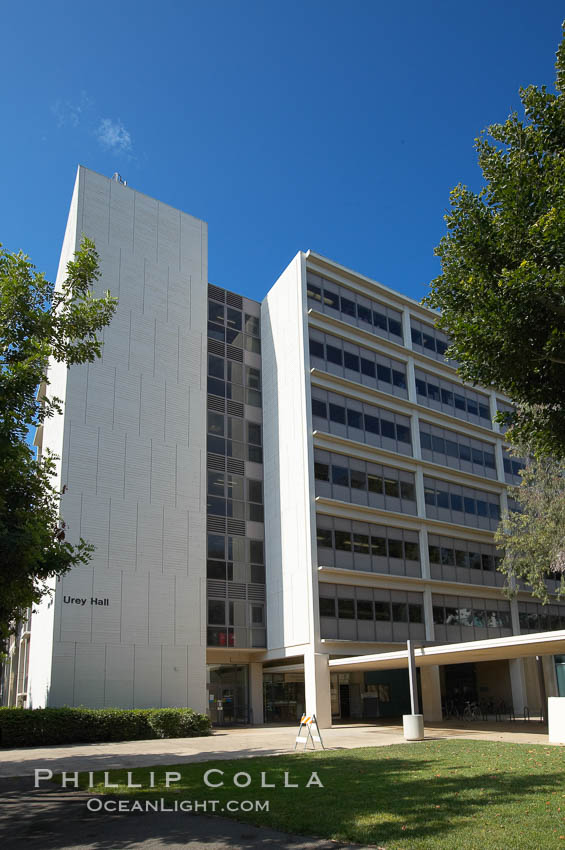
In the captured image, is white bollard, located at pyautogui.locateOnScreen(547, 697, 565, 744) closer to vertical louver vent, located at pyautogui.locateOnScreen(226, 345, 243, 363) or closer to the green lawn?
the green lawn

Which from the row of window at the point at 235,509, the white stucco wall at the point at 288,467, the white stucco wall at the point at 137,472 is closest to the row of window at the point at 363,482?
the white stucco wall at the point at 288,467

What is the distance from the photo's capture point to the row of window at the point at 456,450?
134ft

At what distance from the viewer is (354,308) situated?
1563 inches

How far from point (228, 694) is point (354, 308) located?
22450mm

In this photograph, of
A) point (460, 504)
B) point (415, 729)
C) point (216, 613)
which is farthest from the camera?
point (460, 504)

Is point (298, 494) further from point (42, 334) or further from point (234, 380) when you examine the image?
point (42, 334)

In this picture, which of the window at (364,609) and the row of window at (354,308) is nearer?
the window at (364,609)

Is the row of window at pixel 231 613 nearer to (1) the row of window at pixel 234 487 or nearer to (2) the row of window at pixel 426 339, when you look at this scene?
(1) the row of window at pixel 234 487

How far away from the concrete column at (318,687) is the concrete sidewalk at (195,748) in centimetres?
263

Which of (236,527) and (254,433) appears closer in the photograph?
(236,527)

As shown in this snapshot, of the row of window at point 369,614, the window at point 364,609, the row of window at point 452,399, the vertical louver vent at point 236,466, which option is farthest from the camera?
the row of window at point 452,399

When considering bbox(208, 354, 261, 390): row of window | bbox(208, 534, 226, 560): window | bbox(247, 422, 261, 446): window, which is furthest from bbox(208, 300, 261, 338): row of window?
bbox(208, 534, 226, 560): window

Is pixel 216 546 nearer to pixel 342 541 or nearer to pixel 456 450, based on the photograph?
pixel 342 541

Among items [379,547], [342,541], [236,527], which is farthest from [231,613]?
[379,547]
